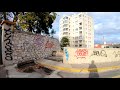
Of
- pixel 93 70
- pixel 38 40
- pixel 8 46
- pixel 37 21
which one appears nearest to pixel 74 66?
pixel 93 70

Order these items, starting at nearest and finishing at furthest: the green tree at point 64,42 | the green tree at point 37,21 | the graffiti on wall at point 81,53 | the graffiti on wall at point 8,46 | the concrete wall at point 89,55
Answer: the graffiti on wall at point 8,46 → the green tree at point 37,21 → the green tree at point 64,42 → the concrete wall at point 89,55 → the graffiti on wall at point 81,53

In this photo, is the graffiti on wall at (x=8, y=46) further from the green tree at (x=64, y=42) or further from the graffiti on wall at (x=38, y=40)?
the green tree at (x=64, y=42)

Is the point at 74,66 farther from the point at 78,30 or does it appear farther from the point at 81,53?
the point at 78,30

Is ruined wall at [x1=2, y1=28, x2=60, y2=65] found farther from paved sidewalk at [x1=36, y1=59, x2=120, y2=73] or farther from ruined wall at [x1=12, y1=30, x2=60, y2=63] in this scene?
paved sidewalk at [x1=36, y1=59, x2=120, y2=73]

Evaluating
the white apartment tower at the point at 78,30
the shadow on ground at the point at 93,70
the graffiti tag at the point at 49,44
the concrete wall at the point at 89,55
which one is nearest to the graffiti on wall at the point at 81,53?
the concrete wall at the point at 89,55

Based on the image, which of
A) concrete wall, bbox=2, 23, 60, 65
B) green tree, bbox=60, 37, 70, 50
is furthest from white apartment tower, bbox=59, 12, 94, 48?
concrete wall, bbox=2, 23, 60, 65
